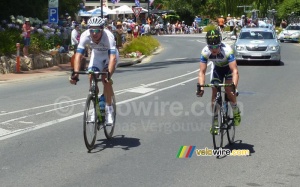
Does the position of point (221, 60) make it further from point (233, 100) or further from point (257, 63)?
point (257, 63)

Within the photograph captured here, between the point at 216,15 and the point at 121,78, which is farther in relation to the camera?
the point at 216,15

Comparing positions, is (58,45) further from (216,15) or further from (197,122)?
(216,15)

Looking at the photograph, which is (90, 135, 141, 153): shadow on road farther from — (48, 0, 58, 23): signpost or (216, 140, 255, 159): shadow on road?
(48, 0, 58, 23): signpost

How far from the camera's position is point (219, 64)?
892 cm

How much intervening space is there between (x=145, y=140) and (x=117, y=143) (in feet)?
1.68

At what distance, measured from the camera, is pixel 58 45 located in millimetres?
28609

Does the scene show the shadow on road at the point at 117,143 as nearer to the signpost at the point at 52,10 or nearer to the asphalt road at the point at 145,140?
the asphalt road at the point at 145,140

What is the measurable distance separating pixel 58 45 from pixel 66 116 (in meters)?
16.9

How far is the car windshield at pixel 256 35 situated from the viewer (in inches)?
1044

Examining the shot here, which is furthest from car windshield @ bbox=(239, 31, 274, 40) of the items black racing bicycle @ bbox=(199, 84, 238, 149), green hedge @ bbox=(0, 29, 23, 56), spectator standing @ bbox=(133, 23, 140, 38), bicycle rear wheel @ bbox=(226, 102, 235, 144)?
black racing bicycle @ bbox=(199, 84, 238, 149)

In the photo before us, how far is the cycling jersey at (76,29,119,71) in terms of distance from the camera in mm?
8852

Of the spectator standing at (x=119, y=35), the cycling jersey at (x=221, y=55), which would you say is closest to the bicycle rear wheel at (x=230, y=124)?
the cycling jersey at (x=221, y=55)

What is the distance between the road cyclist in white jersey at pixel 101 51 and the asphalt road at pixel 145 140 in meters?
0.91

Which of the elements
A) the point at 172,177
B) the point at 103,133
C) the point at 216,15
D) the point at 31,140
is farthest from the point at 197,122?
the point at 216,15
